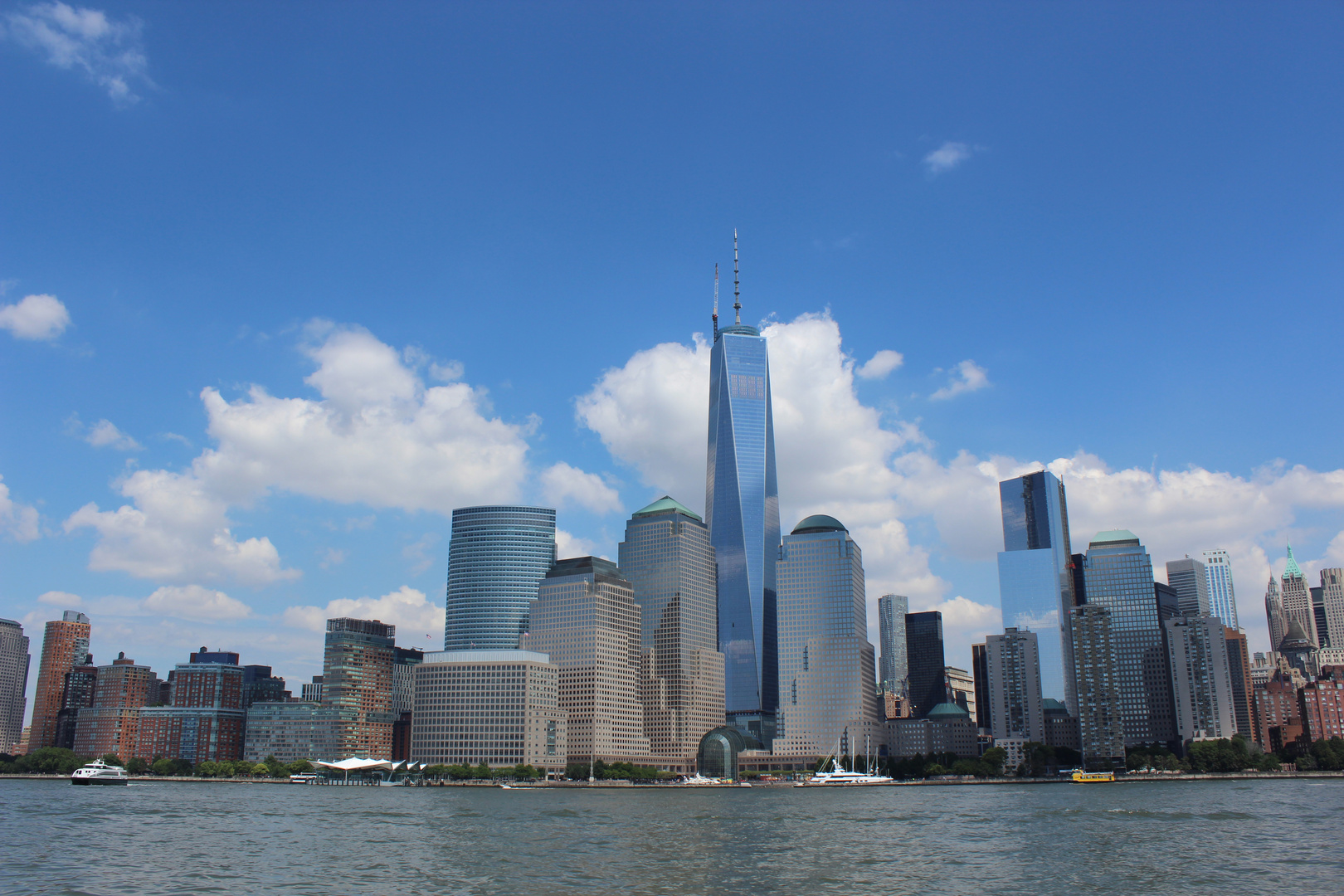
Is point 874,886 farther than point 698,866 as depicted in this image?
No

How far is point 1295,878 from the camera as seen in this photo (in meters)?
74.8

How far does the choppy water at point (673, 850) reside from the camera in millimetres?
72938

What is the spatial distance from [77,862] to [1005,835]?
87.1m

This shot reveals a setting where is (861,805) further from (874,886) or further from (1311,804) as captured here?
(874,886)

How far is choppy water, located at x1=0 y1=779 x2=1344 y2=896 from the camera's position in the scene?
7294 centimetres

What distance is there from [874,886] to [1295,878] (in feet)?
101

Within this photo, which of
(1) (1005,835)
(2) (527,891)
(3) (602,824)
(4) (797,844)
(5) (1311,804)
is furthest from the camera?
(5) (1311,804)

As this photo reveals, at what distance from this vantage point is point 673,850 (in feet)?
306

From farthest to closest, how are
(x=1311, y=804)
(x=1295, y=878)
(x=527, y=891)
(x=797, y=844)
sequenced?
(x=1311, y=804)
(x=797, y=844)
(x=1295, y=878)
(x=527, y=891)

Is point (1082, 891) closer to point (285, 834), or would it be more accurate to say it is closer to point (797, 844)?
point (797, 844)

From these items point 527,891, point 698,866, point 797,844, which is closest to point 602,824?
point 797,844

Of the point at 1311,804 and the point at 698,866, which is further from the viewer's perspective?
the point at 1311,804

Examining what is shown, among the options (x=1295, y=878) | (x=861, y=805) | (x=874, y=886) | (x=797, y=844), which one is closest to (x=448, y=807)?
(x=861, y=805)

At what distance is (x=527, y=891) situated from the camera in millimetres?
68812
